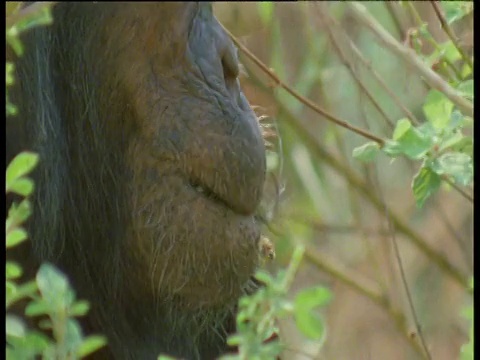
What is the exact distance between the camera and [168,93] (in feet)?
5.53

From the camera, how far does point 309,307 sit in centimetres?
136

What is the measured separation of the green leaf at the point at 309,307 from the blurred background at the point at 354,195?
66.5 inches

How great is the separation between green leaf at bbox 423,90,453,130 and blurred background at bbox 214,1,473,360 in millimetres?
1132

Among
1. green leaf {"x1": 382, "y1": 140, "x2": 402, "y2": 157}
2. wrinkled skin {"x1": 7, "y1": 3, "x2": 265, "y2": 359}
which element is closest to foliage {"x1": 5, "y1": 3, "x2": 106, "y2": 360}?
wrinkled skin {"x1": 7, "y1": 3, "x2": 265, "y2": 359}

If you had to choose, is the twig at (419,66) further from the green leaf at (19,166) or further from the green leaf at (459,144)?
the green leaf at (19,166)

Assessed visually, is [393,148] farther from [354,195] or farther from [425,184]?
[354,195]

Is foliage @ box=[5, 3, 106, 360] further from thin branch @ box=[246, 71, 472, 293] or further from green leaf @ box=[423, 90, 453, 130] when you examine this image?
thin branch @ box=[246, 71, 472, 293]

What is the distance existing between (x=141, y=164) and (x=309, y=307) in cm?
47

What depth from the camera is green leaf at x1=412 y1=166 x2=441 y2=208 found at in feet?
6.00

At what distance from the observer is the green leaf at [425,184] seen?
6.00 ft

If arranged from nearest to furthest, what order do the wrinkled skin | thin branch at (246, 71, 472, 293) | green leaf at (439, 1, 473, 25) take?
1. the wrinkled skin
2. green leaf at (439, 1, 473, 25)
3. thin branch at (246, 71, 472, 293)

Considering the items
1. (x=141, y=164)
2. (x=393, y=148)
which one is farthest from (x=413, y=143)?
(x=141, y=164)

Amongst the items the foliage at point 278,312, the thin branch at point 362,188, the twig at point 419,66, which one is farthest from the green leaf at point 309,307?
the thin branch at point 362,188

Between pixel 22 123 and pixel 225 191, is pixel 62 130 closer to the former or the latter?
pixel 22 123
